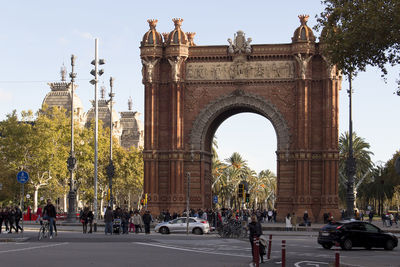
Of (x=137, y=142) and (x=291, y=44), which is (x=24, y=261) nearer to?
(x=291, y=44)

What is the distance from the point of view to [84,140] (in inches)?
3455

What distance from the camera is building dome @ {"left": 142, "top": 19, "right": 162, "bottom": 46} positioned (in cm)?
6031

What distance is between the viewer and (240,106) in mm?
60312

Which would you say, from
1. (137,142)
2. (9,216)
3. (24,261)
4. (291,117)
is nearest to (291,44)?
(291,117)

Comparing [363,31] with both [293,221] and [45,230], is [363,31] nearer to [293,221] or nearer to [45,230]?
[45,230]

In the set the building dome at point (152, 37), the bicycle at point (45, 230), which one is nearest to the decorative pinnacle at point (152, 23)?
the building dome at point (152, 37)

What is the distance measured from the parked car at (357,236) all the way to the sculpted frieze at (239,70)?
89.9 ft

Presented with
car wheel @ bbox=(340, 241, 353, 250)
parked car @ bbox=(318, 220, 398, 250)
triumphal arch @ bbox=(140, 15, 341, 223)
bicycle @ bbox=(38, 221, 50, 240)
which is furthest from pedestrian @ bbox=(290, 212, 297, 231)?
bicycle @ bbox=(38, 221, 50, 240)

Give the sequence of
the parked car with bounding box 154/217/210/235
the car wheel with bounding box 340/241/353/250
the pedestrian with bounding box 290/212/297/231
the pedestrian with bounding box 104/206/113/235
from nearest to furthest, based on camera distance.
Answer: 1. the car wheel with bounding box 340/241/353/250
2. the pedestrian with bounding box 104/206/113/235
3. the parked car with bounding box 154/217/210/235
4. the pedestrian with bounding box 290/212/297/231

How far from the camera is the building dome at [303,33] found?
58312 mm

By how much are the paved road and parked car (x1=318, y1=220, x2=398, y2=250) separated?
0.44 m

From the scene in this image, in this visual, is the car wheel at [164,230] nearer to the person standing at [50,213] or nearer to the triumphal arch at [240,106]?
the person standing at [50,213]

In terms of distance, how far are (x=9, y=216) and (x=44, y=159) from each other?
38931 mm

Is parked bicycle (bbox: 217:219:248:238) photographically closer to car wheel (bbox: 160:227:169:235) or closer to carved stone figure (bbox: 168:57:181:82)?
car wheel (bbox: 160:227:169:235)
